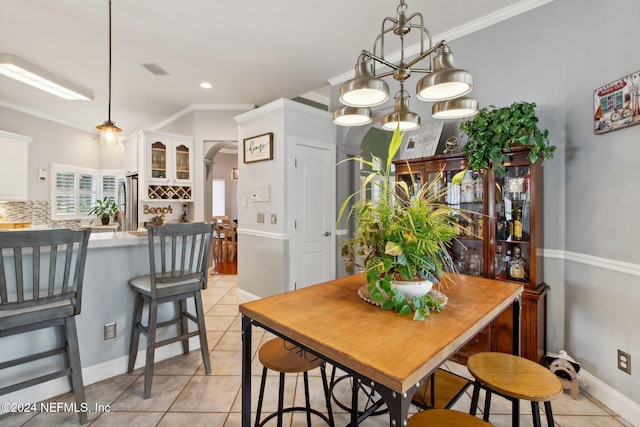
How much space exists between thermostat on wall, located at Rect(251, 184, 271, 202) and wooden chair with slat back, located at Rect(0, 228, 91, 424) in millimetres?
2116

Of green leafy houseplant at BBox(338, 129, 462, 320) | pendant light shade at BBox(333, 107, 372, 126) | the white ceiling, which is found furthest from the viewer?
the white ceiling

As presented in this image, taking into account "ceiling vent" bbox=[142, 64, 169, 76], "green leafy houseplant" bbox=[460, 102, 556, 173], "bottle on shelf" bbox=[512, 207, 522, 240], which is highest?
"ceiling vent" bbox=[142, 64, 169, 76]

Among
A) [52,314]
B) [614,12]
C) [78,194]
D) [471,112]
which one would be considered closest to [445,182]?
[471,112]

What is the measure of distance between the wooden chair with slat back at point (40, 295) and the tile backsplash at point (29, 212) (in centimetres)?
472

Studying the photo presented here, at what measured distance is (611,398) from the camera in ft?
6.41

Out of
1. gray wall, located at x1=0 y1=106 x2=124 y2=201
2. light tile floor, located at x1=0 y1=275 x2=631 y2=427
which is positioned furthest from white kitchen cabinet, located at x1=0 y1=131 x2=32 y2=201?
light tile floor, located at x1=0 y1=275 x2=631 y2=427

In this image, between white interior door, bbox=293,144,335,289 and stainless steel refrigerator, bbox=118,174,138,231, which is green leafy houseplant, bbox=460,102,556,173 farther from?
stainless steel refrigerator, bbox=118,174,138,231

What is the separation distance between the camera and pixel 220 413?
1905mm

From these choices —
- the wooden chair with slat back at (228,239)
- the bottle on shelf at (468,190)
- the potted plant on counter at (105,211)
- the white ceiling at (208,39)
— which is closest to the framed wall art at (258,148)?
the white ceiling at (208,39)

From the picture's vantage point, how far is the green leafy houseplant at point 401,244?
1293mm

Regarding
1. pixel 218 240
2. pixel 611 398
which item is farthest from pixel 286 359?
pixel 218 240

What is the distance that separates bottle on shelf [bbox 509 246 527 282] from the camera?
236 centimetres

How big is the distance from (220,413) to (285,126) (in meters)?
2.84

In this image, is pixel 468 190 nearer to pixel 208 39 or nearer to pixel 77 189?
pixel 208 39
